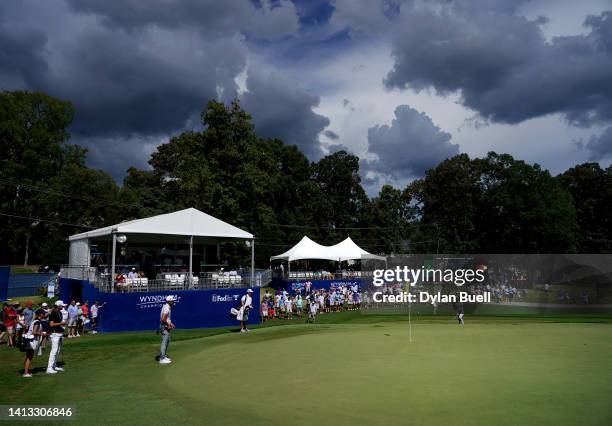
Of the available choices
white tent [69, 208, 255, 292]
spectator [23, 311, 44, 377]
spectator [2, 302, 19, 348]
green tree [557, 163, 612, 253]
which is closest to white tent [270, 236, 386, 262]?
white tent [69, 208, 255, 292]

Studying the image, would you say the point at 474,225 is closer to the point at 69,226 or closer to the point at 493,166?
the point at 493,166

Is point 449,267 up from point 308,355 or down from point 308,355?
up

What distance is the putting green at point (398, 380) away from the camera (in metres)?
10.0

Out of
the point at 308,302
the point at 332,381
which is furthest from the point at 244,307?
the point at 332,381

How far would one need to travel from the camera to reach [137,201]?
68062 mm

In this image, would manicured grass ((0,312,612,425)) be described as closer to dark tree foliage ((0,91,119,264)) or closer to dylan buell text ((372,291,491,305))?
dylan buell text ((372,291,491,305))

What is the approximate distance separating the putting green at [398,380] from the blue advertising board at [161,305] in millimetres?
5825

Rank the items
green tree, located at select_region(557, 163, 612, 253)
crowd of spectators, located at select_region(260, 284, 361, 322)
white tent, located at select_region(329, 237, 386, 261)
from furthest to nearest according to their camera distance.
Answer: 1. green tree, located at select_region(557, 163, 612, 253)
2. white tent, located at select_region(329, 237, 386, 261)
3. crowd of spectators, located at select_region(260, 284, 361, 322)

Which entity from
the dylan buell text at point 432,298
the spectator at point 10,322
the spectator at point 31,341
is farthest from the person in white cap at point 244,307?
the dylan buell text at point 432,298

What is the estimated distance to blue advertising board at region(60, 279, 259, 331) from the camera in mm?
25156

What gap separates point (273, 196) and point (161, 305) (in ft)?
183

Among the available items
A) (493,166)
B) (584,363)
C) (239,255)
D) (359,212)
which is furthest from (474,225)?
(584,363)

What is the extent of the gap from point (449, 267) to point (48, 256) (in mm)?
47276

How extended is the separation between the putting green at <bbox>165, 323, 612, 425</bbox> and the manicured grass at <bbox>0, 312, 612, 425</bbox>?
0.03 metres
